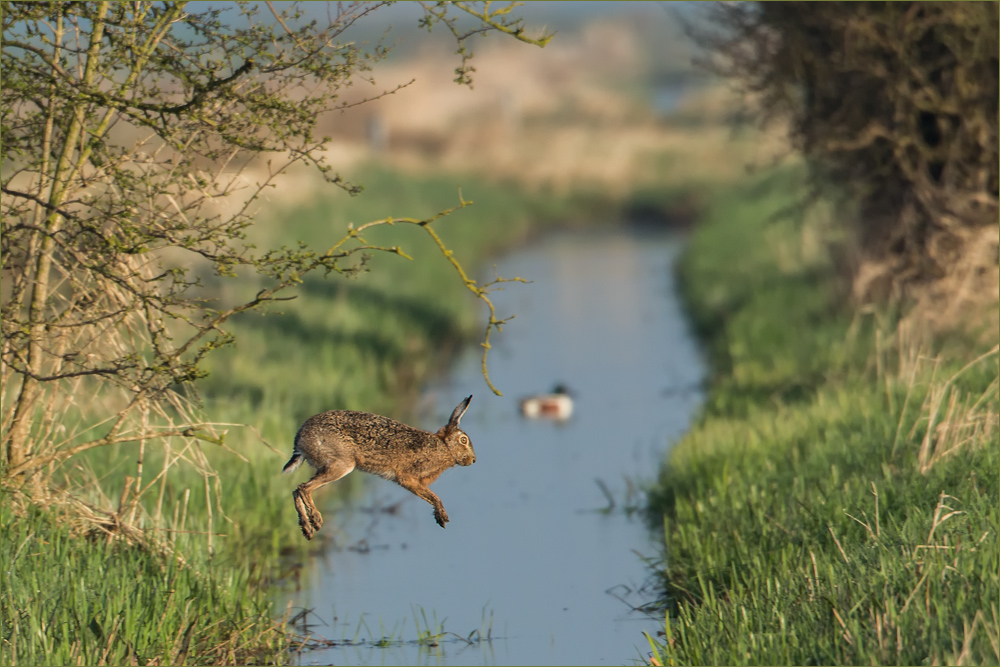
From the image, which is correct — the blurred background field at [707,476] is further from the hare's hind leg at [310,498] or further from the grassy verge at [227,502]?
the hare's hind leg at [310,498]

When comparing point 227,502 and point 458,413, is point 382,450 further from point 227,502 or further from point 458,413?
point 227,502

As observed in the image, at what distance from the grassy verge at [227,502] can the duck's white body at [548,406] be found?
138 centimetres

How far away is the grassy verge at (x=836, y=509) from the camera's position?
535 cm

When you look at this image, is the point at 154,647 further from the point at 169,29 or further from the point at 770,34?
the point at 770,34

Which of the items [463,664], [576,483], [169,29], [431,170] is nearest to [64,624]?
[463,664]

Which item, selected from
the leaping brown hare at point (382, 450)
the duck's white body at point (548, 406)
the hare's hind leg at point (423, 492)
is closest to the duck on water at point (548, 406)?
the duck's white body at point (548, 406)

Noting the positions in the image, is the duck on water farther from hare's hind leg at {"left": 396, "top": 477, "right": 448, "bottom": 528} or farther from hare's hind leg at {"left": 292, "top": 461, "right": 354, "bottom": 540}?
hare's hind leg at {"left": 292, "top": 461, "right": 354, "bottom": 540}

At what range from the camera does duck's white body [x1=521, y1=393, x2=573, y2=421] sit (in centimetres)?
1258

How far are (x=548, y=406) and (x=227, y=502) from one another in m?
4.46

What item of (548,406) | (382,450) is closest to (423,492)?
(382,450)

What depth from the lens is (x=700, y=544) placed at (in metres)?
7.73

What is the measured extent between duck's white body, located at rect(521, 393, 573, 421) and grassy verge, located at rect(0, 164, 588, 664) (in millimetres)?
1384

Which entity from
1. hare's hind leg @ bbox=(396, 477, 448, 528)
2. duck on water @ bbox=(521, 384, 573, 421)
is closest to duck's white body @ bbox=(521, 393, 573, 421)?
duck on water @ bbox=(521, 384, 573, 421)

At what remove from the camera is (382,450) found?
374cm
